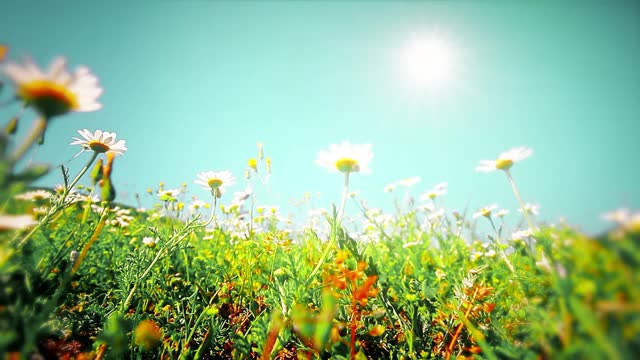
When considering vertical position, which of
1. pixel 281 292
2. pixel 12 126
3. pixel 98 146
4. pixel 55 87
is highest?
pixel 98 146

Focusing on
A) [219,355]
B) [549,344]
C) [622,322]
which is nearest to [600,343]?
[622,322]

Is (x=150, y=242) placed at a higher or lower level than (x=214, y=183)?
lower

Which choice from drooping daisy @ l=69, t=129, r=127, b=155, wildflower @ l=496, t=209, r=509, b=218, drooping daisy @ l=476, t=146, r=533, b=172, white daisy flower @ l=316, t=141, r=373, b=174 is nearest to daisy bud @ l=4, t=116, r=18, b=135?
drooping daisy @ l=69, t=129, r=127, b=155

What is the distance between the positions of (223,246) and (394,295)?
6.29 feet

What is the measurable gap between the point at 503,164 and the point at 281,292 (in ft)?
4.56

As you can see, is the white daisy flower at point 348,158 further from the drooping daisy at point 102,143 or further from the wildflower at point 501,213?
the wildflower at point 501,213

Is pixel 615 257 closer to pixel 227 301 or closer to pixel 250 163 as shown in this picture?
pixel 227 301

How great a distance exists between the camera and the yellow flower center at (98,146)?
155cm

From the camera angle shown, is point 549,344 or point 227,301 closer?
point 549,344

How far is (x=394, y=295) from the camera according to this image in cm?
185

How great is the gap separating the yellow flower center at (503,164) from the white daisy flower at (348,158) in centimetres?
77

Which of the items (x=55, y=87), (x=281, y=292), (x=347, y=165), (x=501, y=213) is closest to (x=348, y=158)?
(x=347, y=165)

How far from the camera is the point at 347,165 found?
1539 millimetres

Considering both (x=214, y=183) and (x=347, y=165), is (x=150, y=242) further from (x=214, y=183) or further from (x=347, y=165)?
(x=347, y=165)
